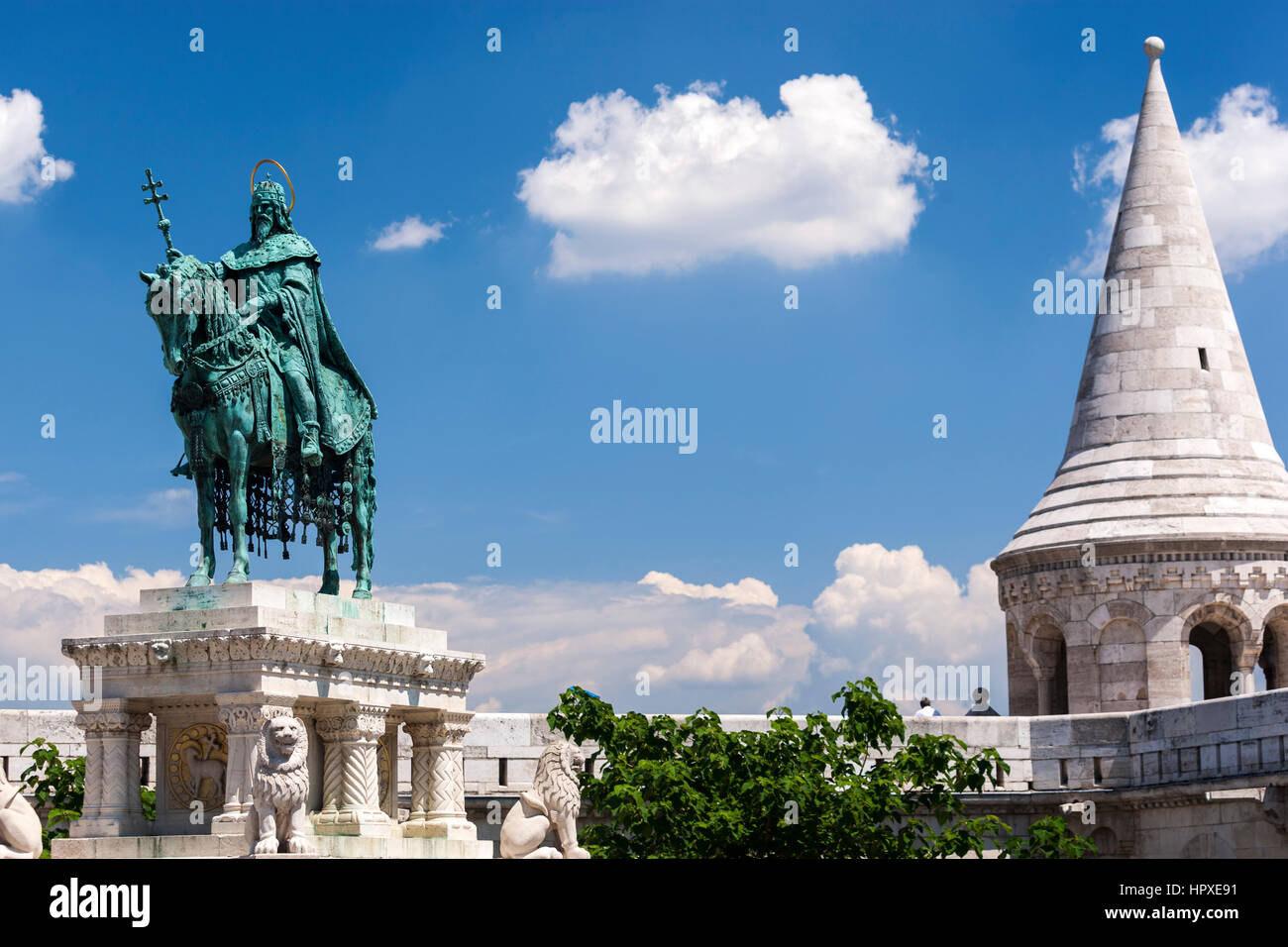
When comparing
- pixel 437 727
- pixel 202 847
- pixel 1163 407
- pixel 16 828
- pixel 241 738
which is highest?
pixel 1163 407

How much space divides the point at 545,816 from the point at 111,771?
3.83 metres

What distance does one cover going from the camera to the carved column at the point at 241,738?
59.9 ft

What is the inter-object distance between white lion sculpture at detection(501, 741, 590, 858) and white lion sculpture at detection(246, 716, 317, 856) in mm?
2389

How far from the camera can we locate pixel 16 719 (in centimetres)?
2728

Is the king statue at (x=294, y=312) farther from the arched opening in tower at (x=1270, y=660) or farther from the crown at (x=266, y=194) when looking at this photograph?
the arched opening in tower at (x=1270, y=660)

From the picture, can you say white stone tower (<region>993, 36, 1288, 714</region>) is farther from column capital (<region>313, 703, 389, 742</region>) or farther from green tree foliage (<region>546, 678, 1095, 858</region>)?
column capital (<region>313, 703, 389, 742</region>)

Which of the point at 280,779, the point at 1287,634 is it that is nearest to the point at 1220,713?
the point at 1287,634

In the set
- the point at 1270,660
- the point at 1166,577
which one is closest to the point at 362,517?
the point at 1166,577

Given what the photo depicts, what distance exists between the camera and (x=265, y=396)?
64.6 feet

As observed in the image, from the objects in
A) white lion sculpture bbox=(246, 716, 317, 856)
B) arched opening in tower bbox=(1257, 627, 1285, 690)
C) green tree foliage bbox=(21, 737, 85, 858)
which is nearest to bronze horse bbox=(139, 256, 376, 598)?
white lion sculpture bbox=(246, 716, 317, 856)

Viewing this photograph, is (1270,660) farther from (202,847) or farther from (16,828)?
(16,828)

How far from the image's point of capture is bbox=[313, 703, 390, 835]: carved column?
64.2 ft
